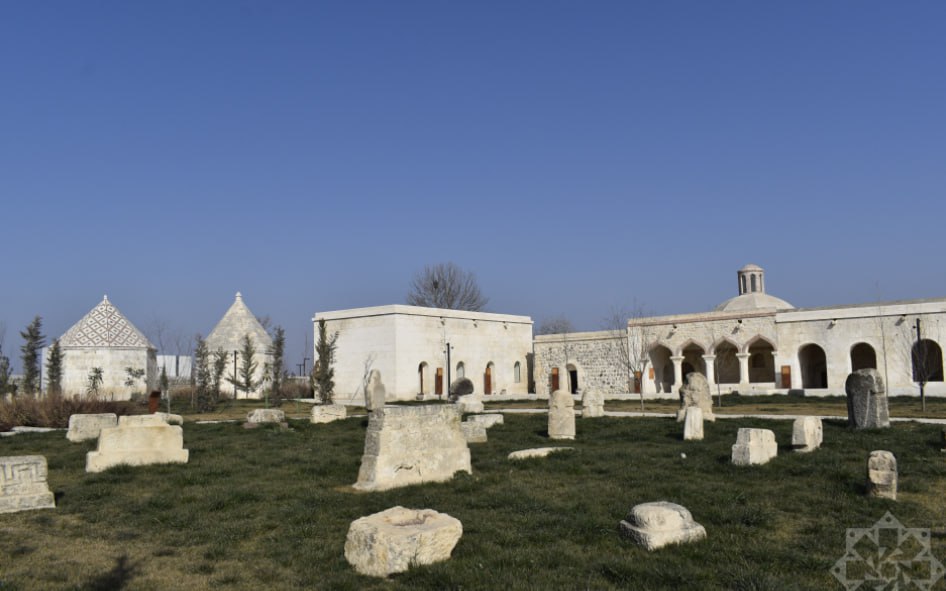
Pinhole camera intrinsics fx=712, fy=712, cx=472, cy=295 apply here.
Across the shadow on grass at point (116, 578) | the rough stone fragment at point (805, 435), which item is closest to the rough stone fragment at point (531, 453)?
the rough stone fragment at point (805, 435)

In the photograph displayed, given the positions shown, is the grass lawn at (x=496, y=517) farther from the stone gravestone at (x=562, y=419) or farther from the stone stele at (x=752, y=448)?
the stone gravestone at (x=562, y=419)

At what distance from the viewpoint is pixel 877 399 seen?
13.8 m

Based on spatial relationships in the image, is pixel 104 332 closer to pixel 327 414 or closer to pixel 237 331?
pixel 237 331

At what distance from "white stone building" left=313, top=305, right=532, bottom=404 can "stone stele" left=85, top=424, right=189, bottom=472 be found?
21372 millimetres

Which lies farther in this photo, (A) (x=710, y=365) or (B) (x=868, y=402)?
(A) (x=710, y=365)

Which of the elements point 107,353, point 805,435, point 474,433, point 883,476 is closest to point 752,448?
point 805,435

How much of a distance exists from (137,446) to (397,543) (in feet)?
25.0

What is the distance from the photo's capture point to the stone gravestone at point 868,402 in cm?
1373

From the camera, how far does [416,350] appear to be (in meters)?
34.8

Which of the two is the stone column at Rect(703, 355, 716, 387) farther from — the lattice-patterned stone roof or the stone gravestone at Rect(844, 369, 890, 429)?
the lattice-patterned stone roof

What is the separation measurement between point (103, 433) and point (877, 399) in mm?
13991

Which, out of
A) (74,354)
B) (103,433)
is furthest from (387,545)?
(74,354)

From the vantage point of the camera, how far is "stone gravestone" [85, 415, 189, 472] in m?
11.5

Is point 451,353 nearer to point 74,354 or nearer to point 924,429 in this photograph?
point 74,354
